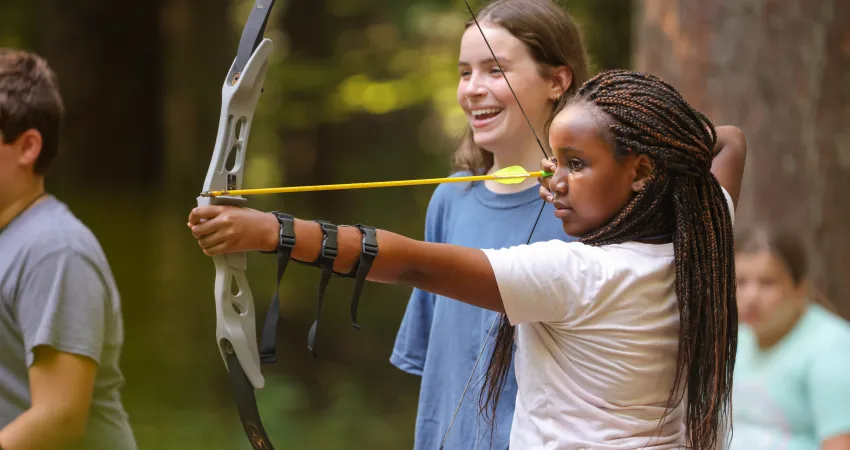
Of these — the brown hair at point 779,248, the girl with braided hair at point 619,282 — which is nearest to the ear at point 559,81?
the girl with braided hair at point 619,282

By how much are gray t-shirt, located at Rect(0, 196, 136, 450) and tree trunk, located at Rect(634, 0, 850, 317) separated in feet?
9.50

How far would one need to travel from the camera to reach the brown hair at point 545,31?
2.23 meters

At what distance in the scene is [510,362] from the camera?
1.98m

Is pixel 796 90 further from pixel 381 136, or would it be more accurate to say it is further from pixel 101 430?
pixel 381 136

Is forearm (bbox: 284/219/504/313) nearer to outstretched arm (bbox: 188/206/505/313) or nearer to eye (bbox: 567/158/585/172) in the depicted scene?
outstretched arm (bbox: 188/206/505/313)

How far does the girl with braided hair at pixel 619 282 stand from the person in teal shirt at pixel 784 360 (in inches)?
48.0

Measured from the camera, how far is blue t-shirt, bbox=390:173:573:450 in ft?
6.98

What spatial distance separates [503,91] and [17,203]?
1259 millimetres

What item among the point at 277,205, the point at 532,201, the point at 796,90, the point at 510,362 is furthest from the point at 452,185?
the point at 277,205

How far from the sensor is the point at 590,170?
1.71m

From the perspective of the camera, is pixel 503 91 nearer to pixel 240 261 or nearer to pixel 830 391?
pixel 240 261

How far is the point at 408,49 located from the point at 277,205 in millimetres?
1739

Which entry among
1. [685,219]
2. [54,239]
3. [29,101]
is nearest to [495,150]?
[685,219]

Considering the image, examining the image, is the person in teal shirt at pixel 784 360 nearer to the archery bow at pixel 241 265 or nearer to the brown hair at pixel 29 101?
the archery bow at pixel 241 265
